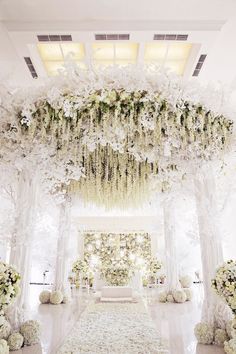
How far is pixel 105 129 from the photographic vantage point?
124 inches

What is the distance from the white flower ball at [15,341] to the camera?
3.07m

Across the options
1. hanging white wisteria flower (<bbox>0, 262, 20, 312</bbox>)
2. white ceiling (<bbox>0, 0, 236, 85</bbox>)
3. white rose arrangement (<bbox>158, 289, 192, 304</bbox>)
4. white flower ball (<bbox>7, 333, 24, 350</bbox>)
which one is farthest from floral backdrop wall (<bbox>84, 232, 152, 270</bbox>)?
hanging white wisteria flower (<bbox>0, 262, 20, 312</bbox>)

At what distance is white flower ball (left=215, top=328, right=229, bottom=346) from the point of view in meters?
3.12

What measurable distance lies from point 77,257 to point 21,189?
26.2 ft

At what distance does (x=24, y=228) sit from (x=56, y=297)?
11.9 ft

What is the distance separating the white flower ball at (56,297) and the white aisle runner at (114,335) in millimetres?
1415

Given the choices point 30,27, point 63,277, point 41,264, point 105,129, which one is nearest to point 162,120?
point 105,129

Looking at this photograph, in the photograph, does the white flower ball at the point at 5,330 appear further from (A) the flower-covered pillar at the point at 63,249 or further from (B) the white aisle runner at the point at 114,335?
(A) the flower-covered pillar at the point at 63,249

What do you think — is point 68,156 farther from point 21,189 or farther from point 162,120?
point 162,120

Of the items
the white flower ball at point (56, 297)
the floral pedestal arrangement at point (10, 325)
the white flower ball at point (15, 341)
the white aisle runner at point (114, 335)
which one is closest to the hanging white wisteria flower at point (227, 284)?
the white aisle runner at point (114, 335)

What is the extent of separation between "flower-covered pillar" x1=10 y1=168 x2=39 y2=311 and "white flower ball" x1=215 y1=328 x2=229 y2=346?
7.26ft

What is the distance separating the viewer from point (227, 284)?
2.78 metres

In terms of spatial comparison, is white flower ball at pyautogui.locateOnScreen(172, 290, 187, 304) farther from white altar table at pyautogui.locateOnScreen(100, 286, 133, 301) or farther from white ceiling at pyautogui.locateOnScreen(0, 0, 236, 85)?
white ceiling at pyautogui.locateOnScreen(0, 0, 236, 85)

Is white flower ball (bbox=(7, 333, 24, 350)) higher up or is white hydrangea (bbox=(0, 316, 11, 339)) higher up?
white hydrangea (bbox=(0, 316, 11, 339))
